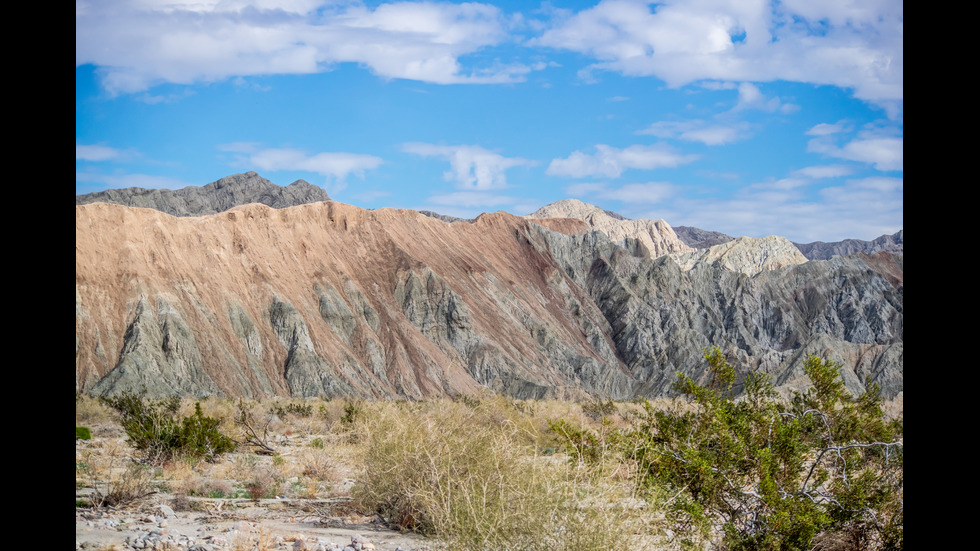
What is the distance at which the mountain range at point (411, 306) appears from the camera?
49.5 meters

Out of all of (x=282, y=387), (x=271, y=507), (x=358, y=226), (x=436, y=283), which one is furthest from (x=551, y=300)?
(x=271, y=507)

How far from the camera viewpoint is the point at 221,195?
89.2 meters

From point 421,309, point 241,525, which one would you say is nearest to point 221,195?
point 421,309

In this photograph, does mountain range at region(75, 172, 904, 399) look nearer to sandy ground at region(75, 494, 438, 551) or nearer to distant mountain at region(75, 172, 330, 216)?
distant mountain at region(75, 172, 330, 216)

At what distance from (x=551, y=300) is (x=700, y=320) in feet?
53.3

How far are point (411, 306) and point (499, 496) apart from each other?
58.0 meters

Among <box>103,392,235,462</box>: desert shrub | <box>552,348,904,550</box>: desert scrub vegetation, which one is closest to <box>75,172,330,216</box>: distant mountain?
<box>103,392,235,462</box>: desert shrub

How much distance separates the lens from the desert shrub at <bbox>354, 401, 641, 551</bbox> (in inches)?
203

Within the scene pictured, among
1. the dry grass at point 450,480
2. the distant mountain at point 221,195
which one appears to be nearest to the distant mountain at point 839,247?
the distant mountain at point 221,195

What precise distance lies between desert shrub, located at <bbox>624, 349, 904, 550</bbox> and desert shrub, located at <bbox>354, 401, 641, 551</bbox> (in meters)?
0.62

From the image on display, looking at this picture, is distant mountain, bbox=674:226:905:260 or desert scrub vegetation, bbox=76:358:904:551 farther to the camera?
distant mountain, bbox=674:226:905:260

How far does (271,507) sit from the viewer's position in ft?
33.1

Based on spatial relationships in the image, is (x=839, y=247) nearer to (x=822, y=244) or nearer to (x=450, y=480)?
(x=822, y=244)

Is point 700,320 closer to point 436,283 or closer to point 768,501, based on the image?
point 436,283
